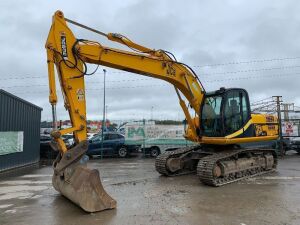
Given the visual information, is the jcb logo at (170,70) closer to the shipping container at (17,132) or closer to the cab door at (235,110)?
the cab door at (235,110)

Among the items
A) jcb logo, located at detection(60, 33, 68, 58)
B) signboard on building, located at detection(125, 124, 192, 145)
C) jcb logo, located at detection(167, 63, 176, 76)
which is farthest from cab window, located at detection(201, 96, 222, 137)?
signboard on building, located at detection(125, 124, 192, 145)

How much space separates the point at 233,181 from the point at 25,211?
240 inches

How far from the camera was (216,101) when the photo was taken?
1062 cm

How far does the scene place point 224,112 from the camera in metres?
10.3

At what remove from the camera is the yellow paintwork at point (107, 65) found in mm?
7578

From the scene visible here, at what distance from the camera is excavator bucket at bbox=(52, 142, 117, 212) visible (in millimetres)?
6641

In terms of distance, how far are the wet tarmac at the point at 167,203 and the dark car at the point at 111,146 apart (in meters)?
8.23

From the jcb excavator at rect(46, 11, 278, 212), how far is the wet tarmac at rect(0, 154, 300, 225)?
0.45 meters

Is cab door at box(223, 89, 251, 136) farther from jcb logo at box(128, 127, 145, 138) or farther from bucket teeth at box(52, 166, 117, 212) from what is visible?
jcb logo at box(128, 127, 145, 138)

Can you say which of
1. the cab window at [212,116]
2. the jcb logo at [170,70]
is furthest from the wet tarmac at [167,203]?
the jcb logo at [170,70]

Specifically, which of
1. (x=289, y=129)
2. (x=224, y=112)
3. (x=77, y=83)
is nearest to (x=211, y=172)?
(x=224, y=112)

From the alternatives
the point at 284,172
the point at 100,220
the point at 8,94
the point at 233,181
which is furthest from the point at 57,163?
the point at 284,172

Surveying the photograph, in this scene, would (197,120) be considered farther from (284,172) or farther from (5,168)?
(5,168)

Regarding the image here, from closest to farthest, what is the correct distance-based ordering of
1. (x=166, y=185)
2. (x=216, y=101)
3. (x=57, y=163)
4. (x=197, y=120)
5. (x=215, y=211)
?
(x=215, y=211)
(x=57, y=163)
(x=166, y=185)
(x=216, y=101)
(x=197, y=120)
